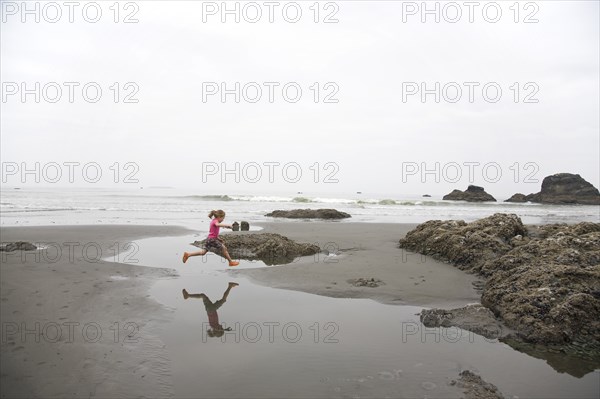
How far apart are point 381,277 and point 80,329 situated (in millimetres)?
6550

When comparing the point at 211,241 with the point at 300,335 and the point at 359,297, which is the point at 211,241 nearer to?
the point at 359,297

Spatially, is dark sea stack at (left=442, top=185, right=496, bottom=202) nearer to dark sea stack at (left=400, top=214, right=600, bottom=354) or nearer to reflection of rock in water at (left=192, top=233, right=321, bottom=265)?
dark sea stack at (left=400, top=214, right=600, bottom=354)

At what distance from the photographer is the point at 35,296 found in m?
6.65

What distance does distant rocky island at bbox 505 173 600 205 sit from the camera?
210ft

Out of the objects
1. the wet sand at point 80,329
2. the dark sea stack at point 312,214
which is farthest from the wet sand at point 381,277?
the dark sea stack at point 312,214

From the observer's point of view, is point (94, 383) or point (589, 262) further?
point (589, 262)

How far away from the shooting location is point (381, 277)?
918 cm

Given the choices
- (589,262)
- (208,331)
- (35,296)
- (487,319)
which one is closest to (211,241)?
(35,296)

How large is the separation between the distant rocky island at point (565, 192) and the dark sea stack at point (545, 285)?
2589 inches

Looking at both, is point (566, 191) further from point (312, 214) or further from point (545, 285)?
point (545, 285)

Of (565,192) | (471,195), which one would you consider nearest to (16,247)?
(471,195)

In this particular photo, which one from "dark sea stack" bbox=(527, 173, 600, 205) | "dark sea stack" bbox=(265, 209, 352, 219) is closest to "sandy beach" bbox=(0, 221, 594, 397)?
"dark sea stack" bbox=(265, 209, 352, 219)

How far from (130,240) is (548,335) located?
14340 millimetres

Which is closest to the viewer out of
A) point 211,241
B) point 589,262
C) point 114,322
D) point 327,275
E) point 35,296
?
point 114,322
